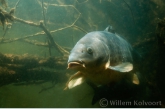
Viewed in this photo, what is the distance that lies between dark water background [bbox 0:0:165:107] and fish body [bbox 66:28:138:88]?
2.56m

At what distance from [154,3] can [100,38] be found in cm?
750

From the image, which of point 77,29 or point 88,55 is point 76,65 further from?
point 77,29

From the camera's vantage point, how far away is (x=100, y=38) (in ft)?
10.3

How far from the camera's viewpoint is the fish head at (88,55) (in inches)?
97.2

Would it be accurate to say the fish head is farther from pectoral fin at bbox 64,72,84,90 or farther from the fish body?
pectoral fin at bbox 64,72,84,90

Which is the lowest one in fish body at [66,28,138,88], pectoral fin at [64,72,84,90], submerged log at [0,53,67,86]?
submerged log at [0,53,67,86]

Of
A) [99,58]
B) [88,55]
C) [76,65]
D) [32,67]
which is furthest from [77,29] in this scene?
[76,65]

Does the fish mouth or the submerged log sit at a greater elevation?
the fish mouth

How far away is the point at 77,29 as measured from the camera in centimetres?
1123

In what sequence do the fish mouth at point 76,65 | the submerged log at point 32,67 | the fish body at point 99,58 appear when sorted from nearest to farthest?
the fish mouth at point 76,65 → the fish body at point 99,58 → the submerged log at point 32,67

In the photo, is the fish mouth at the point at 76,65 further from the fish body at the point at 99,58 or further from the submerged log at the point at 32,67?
the submerged log at the point at 32,67

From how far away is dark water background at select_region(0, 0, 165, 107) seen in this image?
6.25m

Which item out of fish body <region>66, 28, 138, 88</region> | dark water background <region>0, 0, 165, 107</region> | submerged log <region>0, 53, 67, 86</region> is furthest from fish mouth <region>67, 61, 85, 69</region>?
submerged log <region>0, 53, 67, 86</region>

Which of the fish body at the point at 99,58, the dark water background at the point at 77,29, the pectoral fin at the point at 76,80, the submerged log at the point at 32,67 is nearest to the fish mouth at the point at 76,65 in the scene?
the fish body at the point at 99,58
